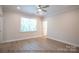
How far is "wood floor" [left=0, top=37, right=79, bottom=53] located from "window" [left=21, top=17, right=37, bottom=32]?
7.9 inches

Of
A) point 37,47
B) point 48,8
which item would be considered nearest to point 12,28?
point 37,47

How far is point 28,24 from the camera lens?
1.81m

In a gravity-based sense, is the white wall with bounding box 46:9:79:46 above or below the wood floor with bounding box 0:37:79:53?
above

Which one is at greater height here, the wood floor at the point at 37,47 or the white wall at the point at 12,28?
the white wall at the point at 12,28

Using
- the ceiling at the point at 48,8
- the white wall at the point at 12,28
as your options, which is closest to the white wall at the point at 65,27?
the ceiling at the point at 48,8

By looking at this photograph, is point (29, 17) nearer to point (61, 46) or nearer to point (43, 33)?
point (43, 33)

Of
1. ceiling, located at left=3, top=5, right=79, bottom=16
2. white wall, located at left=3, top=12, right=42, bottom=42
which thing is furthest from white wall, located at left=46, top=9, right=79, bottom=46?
white wall, located at left=3, top=12, right=42, bottom=42

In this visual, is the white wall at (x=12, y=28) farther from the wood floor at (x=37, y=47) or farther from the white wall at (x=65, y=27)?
the white wall at (x=65, y=27)

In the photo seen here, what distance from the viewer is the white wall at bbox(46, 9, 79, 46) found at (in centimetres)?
177

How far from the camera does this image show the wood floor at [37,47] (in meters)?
1.78

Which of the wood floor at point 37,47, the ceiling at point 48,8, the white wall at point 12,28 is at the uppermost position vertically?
the ceiling at point 48,8

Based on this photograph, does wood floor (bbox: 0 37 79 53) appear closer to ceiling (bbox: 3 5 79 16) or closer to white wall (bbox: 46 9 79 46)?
white wall (bbox: 46 9 79 46)

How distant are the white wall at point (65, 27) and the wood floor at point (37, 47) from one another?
0.34ft
